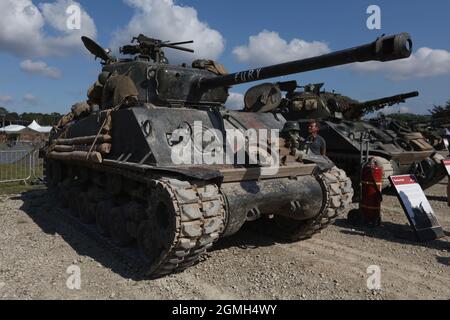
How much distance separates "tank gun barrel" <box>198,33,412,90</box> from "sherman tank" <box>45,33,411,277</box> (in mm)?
11

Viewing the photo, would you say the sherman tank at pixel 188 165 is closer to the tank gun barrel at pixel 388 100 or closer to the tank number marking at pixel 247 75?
the tank number marking at pixel 247 75

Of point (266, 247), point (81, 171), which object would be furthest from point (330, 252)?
point (81, 171)

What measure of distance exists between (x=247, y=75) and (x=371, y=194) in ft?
12.5

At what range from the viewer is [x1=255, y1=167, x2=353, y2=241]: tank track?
6480mm

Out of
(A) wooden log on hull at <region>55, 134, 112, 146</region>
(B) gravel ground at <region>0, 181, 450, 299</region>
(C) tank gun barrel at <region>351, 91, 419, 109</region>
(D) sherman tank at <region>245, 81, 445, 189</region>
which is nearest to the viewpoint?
(B) gravel ground at <region>0, 181, 450, 299</region>

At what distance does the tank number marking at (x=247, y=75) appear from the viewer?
18.9 feet

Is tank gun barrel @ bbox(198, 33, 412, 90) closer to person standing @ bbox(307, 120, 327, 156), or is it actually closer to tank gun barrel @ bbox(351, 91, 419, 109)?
person standing @ bbox(307, 120, 327, 156)

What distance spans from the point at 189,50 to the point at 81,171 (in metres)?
3.72

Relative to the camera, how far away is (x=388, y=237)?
7750mm

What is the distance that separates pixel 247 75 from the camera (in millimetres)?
5898

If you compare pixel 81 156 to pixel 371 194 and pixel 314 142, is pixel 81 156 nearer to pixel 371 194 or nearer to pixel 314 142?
pixel 314 142

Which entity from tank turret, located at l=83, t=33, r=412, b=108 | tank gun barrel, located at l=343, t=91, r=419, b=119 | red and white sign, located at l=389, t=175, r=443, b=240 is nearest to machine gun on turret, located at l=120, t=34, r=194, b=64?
tank turret, located at l=83, t=33, r=412, b=108
